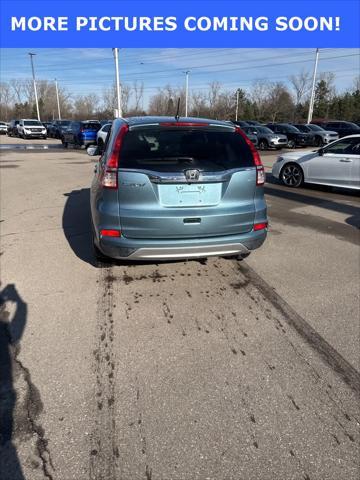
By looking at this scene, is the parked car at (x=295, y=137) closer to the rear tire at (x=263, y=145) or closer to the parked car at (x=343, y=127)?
the rear tire at (x=263, y=145)

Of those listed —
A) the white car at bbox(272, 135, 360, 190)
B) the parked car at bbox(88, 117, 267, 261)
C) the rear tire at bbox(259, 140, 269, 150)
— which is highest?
the parked car at bbox(88, 117, 267, 261)

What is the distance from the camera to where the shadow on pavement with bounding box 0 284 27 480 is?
6.73 ft

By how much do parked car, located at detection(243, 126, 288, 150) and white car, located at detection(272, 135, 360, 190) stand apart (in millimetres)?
14803

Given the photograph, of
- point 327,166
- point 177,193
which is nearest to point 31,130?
point 327,166

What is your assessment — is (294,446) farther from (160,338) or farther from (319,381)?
(160,338)

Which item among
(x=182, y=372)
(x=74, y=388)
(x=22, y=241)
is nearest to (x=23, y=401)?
(x=74, y=388)

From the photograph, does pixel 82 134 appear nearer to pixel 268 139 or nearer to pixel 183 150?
pixel 268 139

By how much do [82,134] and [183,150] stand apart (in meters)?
22.9

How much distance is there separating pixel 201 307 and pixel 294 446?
5.60 feet

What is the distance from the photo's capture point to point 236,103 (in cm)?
7994

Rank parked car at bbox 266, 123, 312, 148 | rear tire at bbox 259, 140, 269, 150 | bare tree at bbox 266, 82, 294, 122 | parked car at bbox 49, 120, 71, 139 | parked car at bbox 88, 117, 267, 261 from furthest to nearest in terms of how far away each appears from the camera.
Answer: bare tree at bbox 266, 82, 294, 122
parked car at bbox 49, 120, 71, 139
parked car at bbox 266, 123, 312, 148
rear tire at bbox 259, 140, 269, 150
parked car at bbox 88, 117, 267, 261

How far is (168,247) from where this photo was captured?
3.72 m

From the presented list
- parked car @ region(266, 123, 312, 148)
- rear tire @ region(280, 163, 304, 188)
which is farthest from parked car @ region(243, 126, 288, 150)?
rear tire @ region(280, 163, 304, 188)

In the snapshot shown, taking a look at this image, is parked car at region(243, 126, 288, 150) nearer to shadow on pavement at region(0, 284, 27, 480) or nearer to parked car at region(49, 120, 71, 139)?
parked car at region(49, 120, 71, 139)
